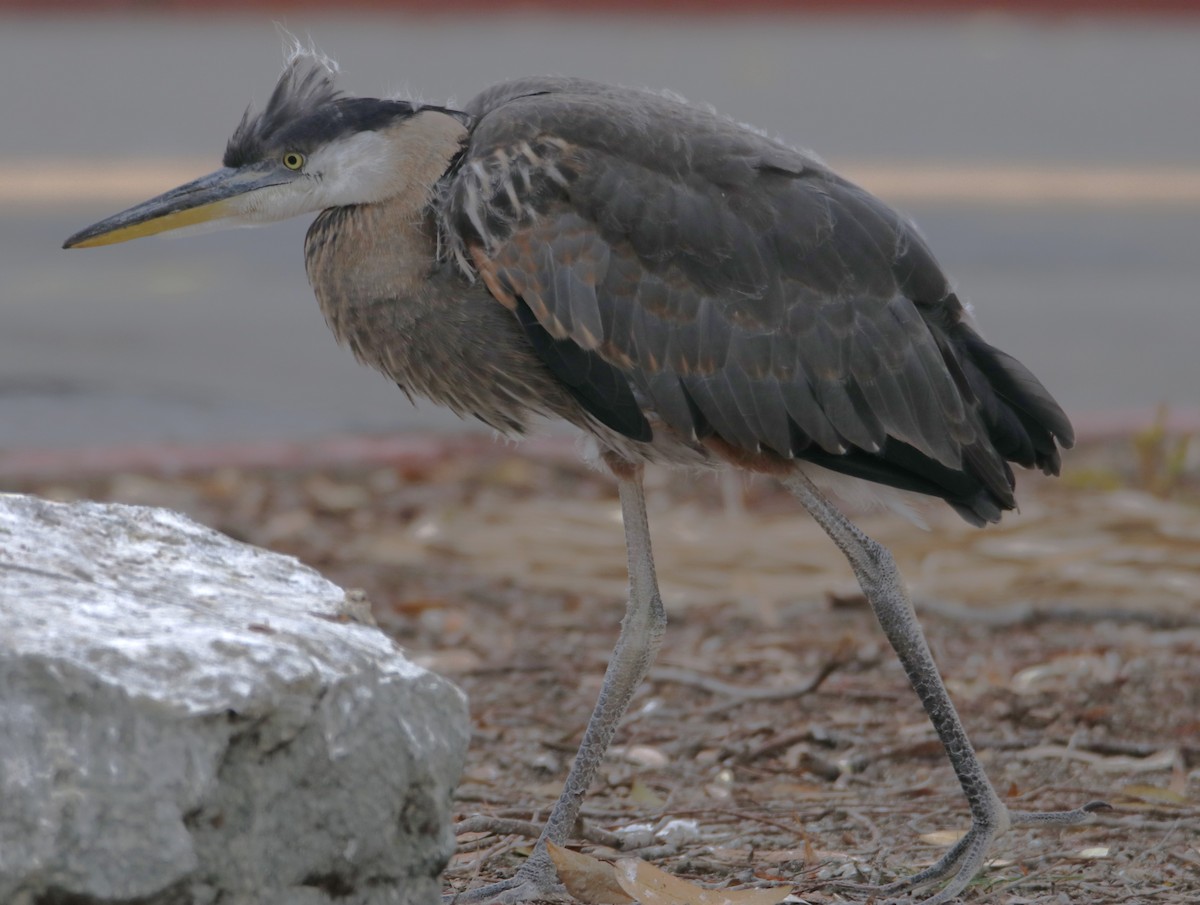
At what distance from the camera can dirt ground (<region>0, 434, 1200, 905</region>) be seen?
4004mm

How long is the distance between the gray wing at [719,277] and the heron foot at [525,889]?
97cm

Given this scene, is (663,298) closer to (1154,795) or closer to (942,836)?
(942,836)

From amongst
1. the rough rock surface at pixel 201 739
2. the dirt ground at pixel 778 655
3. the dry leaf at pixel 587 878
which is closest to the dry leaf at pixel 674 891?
the dry leaf at pixel 587 878

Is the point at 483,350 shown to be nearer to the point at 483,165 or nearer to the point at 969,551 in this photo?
the point at 483,165

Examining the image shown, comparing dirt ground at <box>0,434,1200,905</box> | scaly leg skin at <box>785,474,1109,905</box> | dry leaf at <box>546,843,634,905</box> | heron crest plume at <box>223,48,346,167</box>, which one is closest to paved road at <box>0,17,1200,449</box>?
heron crest plume at <box>223,48,346,167</box>

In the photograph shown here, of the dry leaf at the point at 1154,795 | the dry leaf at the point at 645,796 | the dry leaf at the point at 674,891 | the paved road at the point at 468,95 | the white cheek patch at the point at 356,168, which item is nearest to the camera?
the dry leaf at the point at 674,891

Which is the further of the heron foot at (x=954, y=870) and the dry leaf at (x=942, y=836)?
the dry leaf at (x=942, y=836)

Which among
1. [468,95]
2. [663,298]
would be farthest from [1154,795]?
[468,95]

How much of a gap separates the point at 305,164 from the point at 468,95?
1333cm

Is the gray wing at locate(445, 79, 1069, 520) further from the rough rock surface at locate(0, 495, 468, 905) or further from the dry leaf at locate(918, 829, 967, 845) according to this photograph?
the rough rock surface at locate(0, 495, 468, 905)

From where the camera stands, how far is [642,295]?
3.86 meters

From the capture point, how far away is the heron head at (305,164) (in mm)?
3986

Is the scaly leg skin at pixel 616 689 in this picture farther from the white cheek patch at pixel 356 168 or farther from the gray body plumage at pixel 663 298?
the white cheek patch at pixel 356 168

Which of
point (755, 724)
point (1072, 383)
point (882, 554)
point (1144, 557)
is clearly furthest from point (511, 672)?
point (1072, 383)
